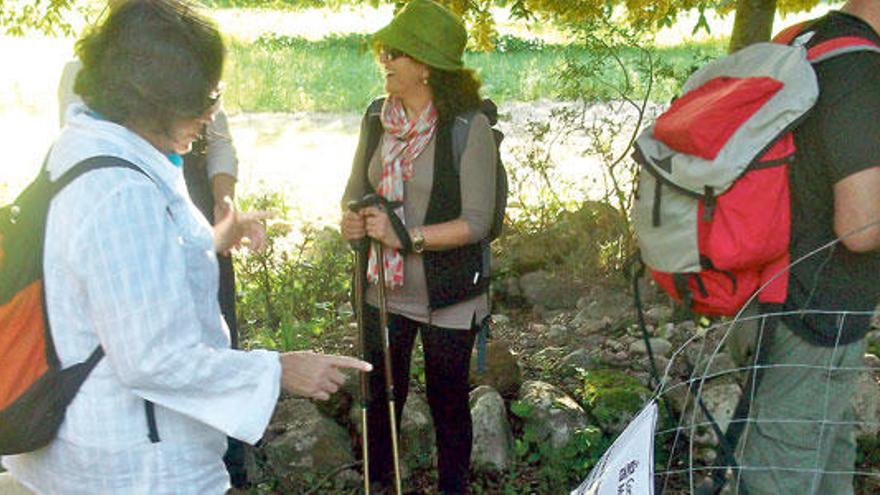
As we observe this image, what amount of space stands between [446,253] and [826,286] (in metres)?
1.26

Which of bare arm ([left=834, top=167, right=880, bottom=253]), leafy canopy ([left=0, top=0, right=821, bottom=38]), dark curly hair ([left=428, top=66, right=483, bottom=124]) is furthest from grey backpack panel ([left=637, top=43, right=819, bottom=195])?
leafy canopy ([left=0, top=0, right=821, bottom=38])

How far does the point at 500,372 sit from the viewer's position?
4.57 metres

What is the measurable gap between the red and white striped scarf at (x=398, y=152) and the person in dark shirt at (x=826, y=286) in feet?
4.07

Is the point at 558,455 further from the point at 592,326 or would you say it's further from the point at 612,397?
the point at 592,326

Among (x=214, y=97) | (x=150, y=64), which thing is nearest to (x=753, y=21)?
(x=214, y=97)

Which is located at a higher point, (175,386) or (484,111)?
(484,111)

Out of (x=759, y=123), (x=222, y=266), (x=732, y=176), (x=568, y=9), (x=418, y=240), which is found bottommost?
(x=222, y=266)

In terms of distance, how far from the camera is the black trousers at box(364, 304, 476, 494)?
136 inches

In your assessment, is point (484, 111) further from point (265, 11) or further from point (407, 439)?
point (265, 11)

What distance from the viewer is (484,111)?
3436 mm

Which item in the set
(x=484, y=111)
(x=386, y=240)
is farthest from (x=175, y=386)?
(x=484, y=111)

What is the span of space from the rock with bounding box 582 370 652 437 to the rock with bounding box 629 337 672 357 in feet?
2.05

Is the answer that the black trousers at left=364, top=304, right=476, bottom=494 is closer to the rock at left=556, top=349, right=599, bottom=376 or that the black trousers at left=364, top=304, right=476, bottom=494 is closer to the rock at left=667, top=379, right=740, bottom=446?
the rock at left=667, top=379, right=740, bottom=446

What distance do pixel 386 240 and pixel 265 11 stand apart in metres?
25.3
